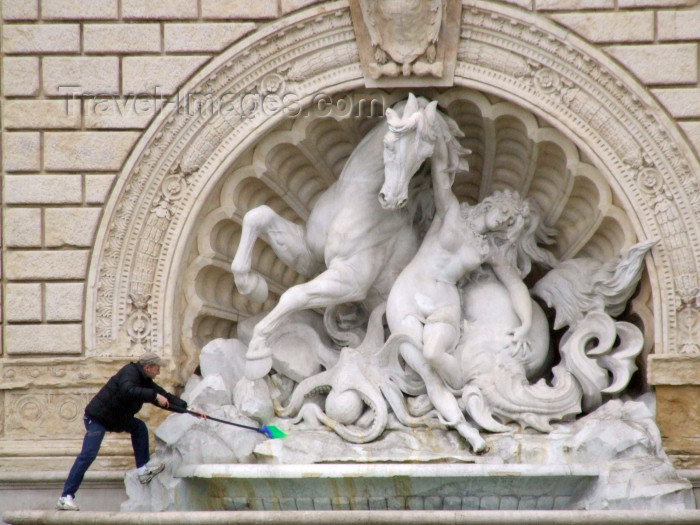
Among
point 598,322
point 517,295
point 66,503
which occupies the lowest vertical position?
point 66,503

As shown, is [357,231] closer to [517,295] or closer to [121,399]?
[517,295]

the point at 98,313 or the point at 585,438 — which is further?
the point at 98,313

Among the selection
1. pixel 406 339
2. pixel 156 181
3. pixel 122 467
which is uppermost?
pixel 156 181

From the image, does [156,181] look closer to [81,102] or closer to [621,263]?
[81,102]

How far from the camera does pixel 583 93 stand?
27.6 ft

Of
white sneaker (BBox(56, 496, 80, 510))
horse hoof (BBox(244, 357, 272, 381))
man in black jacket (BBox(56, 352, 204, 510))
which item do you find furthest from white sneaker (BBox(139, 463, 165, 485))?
horse hoof (BBox(244, 357, 272, 381))

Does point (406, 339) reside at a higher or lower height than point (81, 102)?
lower

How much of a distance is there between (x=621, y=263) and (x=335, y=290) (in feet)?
5.43

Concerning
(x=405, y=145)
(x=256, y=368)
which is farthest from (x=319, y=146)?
(x=256, y=368)

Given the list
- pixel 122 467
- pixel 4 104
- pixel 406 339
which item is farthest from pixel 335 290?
pixel 4 104

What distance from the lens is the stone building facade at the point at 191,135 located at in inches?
329

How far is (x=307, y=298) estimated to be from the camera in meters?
8.37

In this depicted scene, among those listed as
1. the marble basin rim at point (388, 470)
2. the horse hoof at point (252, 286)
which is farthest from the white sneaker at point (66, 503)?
the horse hoof at point (252, 286)

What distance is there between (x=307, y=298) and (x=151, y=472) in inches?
52.1
